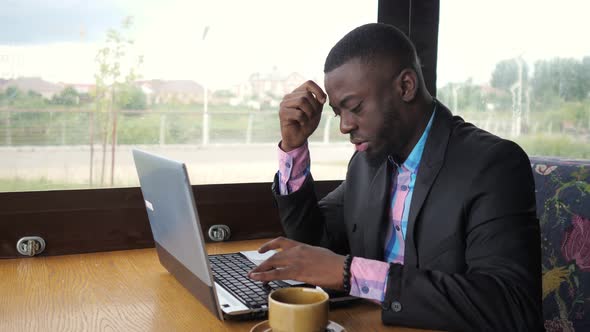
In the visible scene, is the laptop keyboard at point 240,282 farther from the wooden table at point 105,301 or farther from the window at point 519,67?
the window at point 519,67

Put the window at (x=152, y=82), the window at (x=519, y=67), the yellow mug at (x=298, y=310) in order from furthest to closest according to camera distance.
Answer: the window at (x=519, y=67), the window at (x=152, y=82), the yellow mug at (x=298, y=310)

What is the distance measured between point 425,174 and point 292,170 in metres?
0.41

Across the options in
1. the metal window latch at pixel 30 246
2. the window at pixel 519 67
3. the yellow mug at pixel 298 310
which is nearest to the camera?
the yellow mug at pixel 298 310

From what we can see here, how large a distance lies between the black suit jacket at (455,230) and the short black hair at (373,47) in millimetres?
169

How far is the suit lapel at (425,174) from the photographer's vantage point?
59.0 inches

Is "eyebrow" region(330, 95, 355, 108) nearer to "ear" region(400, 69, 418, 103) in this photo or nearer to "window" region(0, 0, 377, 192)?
"ear" region(400, 69, 418, 103)

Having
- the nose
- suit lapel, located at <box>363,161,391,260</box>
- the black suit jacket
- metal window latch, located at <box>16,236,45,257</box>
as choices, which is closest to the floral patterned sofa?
the black suit jacket

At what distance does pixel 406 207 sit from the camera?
164 cm

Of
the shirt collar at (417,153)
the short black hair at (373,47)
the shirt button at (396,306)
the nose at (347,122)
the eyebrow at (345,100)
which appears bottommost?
the shirt button at (396,306)

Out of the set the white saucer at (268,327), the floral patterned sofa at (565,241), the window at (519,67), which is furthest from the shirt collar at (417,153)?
the window at (519,67)

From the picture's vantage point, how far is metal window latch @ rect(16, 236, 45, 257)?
193 cm

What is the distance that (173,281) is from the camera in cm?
157

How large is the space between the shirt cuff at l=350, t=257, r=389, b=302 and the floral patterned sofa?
71cm

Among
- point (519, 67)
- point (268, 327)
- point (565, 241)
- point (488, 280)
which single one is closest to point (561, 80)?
point (519, 67)
